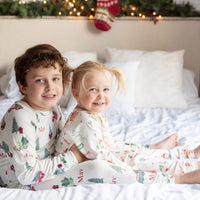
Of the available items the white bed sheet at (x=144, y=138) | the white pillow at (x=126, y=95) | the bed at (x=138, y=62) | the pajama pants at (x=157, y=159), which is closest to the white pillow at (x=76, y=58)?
the bed at (x=138, y=62)

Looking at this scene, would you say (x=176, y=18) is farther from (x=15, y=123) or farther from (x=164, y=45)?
(x=15, y=123)

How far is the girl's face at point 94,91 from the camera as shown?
1.32m

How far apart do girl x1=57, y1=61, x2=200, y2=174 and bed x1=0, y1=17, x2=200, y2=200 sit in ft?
1.10

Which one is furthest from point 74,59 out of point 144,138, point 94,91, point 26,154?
point 26,154

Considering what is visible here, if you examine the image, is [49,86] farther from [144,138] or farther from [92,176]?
[144,138]

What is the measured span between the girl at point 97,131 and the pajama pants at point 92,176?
2.7 inches

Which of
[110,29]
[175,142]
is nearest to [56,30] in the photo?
[110,29]

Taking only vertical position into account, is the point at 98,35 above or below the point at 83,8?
below

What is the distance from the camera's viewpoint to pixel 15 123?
113cm

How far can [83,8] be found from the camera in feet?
8.68

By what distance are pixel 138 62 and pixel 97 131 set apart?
1220 mm

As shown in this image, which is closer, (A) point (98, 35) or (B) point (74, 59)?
(B) point (74, 59)

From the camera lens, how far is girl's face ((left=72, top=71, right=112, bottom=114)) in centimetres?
132

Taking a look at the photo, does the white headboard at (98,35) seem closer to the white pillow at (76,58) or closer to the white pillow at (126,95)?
the white pillow at (76,58)
